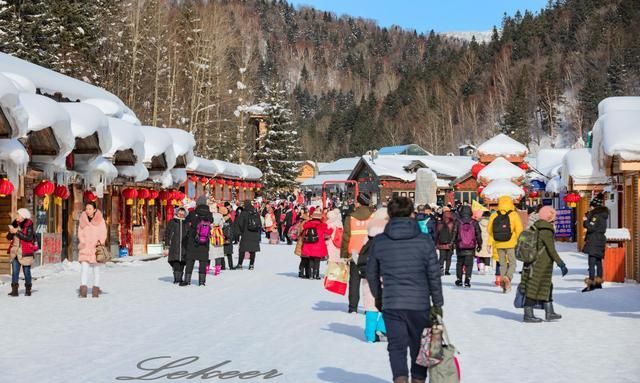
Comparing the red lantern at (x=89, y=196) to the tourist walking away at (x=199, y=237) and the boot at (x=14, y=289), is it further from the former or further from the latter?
the boot at (x=14, y=289)

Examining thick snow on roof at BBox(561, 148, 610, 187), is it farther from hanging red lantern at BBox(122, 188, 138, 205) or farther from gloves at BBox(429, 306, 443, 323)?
gloves at BBox(429, 306, 443, 323)

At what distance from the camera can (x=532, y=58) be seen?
128 metres

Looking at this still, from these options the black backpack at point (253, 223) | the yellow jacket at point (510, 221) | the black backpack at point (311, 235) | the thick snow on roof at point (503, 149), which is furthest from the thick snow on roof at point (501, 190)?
the yellow jacket at point (510, 221)

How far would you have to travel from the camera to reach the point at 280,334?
1027cm

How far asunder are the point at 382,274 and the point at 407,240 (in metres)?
0.32

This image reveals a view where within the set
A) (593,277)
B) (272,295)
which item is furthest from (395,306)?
(593,277)

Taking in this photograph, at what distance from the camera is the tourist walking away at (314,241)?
18.0 metres

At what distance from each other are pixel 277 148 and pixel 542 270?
178 ft

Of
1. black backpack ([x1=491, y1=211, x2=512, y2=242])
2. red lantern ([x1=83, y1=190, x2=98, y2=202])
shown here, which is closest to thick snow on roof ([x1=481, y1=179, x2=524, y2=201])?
red lantern ([x1=83, y1=190, x2=98, y2=202])

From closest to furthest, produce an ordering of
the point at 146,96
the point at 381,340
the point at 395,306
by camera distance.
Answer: the point at 395,306, the point at 381,340, the point at 146,96

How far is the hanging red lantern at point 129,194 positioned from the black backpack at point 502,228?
43.3 feet

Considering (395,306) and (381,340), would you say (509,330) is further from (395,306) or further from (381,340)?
(395,306)

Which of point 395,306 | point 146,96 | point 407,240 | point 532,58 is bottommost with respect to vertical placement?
point 395,306

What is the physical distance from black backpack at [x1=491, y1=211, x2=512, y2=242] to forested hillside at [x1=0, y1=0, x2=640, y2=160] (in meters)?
26.0
